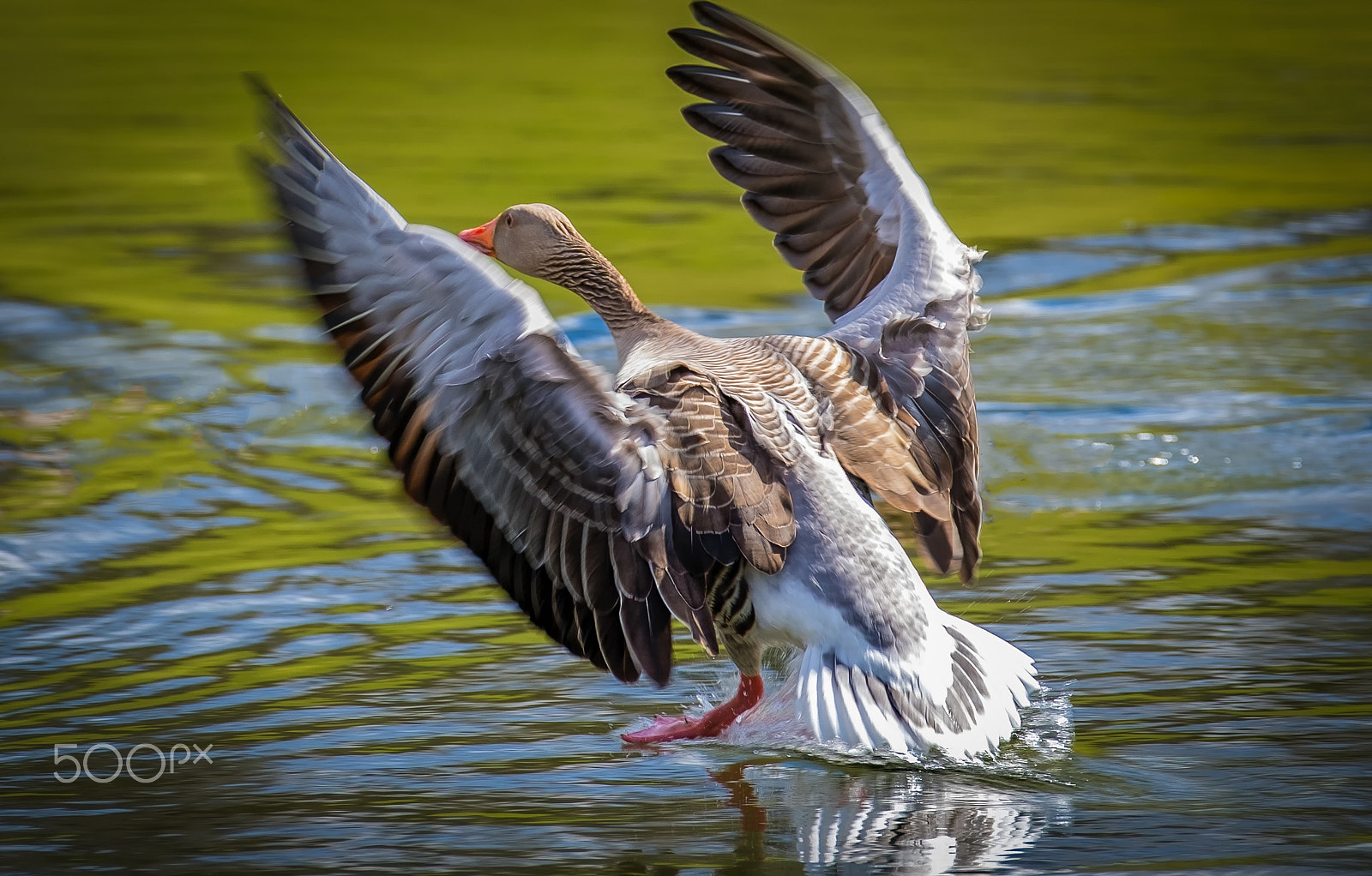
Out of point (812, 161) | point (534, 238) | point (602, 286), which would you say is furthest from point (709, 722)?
point (812, 161)

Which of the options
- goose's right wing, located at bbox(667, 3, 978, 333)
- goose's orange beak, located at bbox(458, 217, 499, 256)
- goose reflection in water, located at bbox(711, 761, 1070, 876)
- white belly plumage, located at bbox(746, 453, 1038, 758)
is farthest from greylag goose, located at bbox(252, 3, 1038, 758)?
goose's orange beak, located at bbox(458, 217, 499, 256)

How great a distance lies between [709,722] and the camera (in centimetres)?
605

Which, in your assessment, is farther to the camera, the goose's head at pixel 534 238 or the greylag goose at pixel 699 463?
the goose's head at pixel 534 238

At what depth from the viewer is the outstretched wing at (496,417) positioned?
17.4ft

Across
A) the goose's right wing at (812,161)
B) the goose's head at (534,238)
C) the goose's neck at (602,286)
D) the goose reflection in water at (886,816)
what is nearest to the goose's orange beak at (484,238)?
the goose's head at (534,238)

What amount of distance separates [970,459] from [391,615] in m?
2.29

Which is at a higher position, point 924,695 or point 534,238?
point 534,238

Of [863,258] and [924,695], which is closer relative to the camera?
[924,695]

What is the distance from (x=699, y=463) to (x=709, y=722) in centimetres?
96

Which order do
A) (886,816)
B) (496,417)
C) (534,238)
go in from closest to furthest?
(886,816), (496,417), (534,238)

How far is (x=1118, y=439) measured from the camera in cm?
920

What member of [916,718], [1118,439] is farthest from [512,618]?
[1118,439]

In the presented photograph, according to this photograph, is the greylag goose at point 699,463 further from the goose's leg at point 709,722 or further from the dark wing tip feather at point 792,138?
the dark wing tip feather at point 792,138

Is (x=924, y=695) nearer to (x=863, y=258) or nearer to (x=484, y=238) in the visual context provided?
(x=863, y=258)
